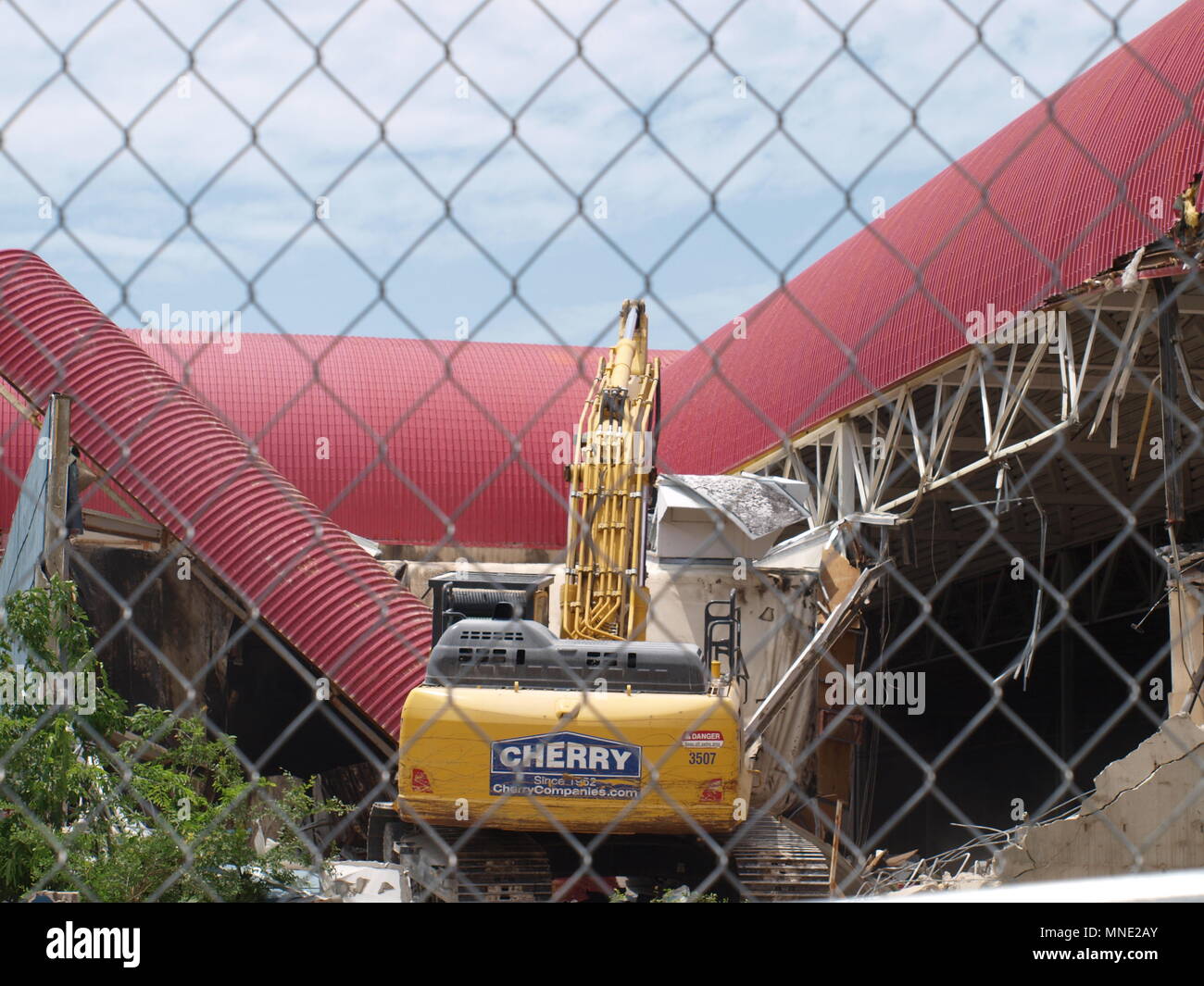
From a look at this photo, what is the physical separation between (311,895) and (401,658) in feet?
16.9

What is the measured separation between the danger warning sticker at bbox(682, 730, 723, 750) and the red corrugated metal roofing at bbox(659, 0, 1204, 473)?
229 cm

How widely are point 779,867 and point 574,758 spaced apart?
2738 mm

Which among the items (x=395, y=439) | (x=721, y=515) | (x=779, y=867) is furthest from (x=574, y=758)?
(x=395, y=439)

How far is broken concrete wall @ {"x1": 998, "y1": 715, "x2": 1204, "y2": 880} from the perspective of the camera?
286 inches

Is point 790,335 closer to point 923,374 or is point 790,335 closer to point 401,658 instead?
point 923,374

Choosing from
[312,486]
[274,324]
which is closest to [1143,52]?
[274,324]

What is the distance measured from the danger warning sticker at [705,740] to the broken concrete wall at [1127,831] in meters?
2.02

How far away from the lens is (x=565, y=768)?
8.86 m

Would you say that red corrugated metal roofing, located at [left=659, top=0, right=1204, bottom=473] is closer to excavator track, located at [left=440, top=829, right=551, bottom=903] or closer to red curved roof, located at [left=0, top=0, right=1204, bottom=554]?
red curved roof, located at [left=0, top=0, right=1204, bottom=554]

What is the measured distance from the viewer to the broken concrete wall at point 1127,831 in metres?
7.26

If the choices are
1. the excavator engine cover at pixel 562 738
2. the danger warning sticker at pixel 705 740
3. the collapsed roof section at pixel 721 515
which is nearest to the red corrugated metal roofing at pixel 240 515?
the collapsed roof section at pixel 721 515

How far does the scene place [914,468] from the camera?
1612 centimetres

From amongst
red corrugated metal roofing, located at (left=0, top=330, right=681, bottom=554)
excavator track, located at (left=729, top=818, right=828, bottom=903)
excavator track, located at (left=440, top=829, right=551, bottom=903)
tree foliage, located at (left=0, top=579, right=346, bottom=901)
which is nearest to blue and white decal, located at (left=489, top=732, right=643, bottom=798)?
excavator track, located at (left=440, top=829, right=551, bottom=903)
